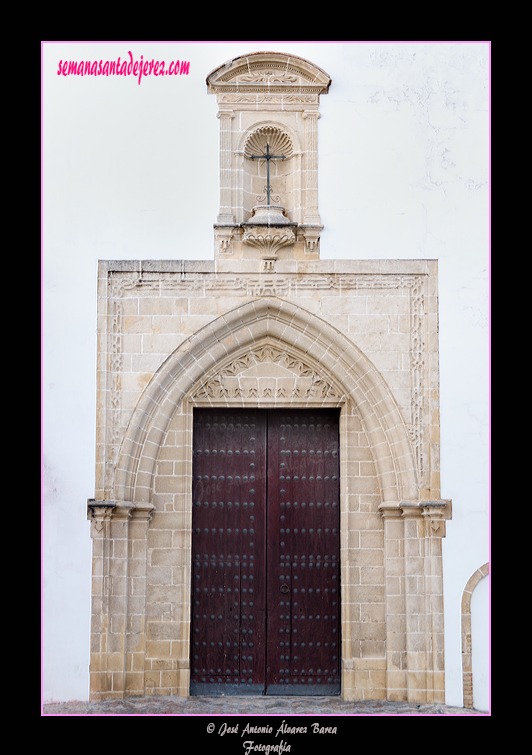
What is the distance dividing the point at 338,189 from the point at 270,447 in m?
2.39

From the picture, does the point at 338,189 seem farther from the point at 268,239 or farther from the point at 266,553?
the point at 266,553

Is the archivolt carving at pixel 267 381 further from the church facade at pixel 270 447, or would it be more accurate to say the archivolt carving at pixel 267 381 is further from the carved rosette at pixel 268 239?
the carved rosette at pixel 268 239

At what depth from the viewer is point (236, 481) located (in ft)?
27.5

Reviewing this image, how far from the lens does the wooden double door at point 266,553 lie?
8203 mm

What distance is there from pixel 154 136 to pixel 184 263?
1.17 meters

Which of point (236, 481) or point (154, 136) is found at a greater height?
point (154, 136)

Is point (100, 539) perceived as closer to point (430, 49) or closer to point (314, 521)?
point (314, 521)

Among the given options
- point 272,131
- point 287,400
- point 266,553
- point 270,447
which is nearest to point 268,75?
point 272,131

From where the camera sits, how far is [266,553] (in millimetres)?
8297

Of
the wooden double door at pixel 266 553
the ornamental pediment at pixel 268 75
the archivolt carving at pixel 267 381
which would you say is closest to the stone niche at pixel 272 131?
the ornamental pediment at pixel 268 75

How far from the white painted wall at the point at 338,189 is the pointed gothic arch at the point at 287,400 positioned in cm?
40

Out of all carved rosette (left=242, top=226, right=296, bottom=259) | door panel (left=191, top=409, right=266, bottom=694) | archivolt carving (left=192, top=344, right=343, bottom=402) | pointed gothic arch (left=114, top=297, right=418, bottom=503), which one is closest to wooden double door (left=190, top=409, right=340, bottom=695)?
door panel (left=191, top=409, right=266, bottom=694)

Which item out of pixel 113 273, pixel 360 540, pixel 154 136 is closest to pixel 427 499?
pixel 360 540

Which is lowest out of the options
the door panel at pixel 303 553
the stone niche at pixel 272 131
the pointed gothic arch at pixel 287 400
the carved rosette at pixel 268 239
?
the door panel at pixel 303 553
